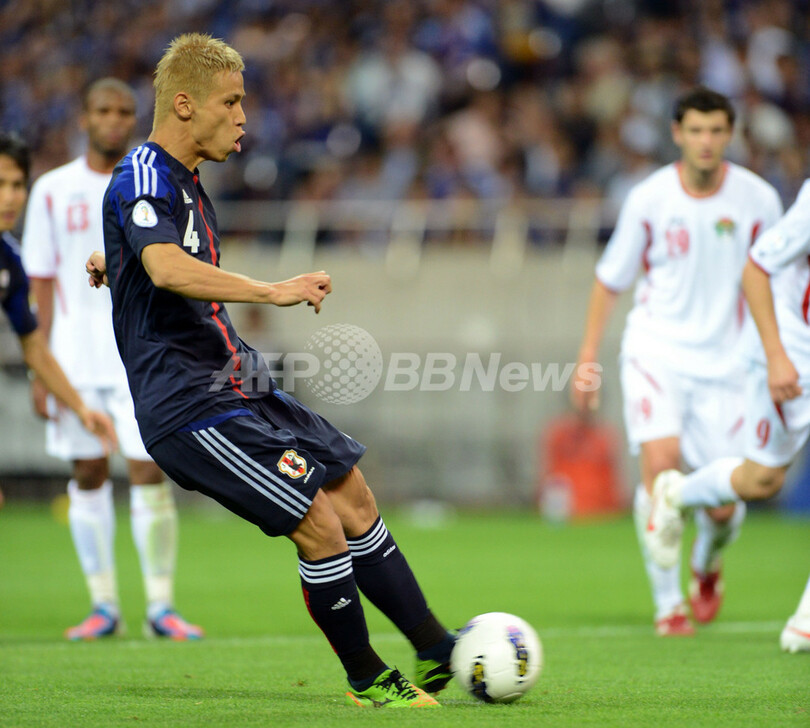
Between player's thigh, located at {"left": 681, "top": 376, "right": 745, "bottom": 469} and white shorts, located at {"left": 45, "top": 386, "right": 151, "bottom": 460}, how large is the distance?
3.10 m

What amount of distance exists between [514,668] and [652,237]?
3432mm

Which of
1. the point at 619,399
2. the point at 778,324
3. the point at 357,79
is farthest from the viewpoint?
the point at 357,79

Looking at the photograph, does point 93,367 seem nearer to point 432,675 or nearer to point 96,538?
point 96,538

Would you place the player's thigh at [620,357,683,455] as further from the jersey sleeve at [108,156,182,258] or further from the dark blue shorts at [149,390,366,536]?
the jersey sleeve at [108,156,182,258]

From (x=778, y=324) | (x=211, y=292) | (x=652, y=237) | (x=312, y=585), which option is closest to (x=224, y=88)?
(x=211, y=292)

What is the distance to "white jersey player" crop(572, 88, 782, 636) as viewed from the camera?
279 inches

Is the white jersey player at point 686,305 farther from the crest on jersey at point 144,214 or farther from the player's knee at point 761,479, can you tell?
the crest on jersey at point 144,214

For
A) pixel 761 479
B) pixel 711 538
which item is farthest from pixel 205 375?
pixel 711 538

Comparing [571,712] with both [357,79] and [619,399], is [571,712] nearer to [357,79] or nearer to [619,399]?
[619,399]

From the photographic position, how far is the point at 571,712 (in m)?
4.29

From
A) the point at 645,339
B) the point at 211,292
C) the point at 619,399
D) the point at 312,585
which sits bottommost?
the point at 619,399

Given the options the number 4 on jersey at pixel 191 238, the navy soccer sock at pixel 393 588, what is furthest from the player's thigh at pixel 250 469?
the number 4 on jersey at pixel 191 238

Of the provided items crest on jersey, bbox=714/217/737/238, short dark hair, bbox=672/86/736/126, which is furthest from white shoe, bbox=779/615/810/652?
short dark hair, bbox=672/86/736/126

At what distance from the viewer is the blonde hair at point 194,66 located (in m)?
4.32
